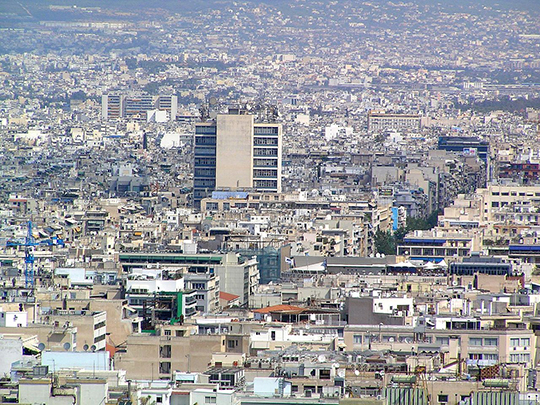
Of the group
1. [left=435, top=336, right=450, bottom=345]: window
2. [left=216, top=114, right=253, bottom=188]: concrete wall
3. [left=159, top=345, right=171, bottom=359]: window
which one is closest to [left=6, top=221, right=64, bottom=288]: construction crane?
[left=159, top=345, right=171, bottom=359]: window

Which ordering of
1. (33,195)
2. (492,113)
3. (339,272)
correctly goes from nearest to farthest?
(339,272), (33,195), (492,113)

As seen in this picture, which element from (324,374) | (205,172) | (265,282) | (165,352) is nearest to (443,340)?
(165,352)

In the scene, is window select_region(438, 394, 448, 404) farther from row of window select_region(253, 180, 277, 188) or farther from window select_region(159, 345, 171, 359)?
row of window select_region(253, 180, 277, 188)

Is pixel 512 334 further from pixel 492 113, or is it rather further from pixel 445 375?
pixel 492 113

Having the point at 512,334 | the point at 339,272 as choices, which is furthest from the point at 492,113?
the point at 512,334

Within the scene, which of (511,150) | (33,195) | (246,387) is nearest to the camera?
(246,387)

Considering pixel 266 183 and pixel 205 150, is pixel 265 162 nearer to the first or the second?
pixel 266 183

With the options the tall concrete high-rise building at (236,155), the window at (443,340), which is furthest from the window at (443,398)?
the tall concrete high-rise building at (236,155)
